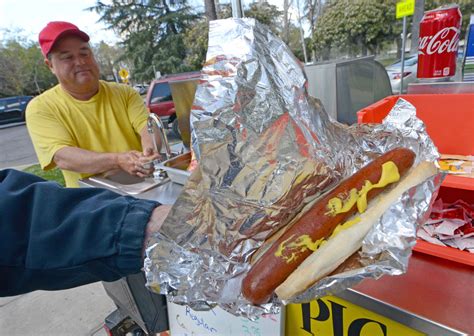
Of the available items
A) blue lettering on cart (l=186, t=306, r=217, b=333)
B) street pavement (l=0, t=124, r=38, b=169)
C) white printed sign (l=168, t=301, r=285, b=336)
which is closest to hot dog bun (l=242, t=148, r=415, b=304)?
white printed sign (l=168, t=301, r=285, b=336)

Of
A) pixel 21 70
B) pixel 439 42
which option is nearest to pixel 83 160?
pixel 439 42

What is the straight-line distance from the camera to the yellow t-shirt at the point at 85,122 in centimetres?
201

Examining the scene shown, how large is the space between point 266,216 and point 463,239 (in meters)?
0.63

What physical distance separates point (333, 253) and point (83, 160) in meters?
1.69

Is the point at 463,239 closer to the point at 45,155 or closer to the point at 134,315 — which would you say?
the point at 134,315

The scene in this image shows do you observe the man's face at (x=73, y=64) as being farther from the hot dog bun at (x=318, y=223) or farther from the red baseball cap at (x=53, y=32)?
the hot dog bun at (x=318, y=223)

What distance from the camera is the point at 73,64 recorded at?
212 centimetres

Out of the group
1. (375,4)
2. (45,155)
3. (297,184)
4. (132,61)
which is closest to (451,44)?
(297,184)

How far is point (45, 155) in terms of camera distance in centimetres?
201

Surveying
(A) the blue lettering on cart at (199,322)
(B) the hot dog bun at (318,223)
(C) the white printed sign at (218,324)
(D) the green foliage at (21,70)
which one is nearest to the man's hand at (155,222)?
(B) the hot dog bun at (318,223)

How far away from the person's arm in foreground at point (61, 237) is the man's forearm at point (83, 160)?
102cm

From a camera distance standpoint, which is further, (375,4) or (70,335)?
(375,4)

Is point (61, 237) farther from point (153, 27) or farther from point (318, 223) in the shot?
point (153, 27)

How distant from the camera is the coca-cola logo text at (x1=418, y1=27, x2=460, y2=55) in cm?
182
